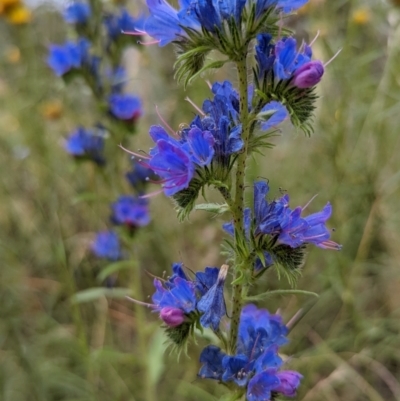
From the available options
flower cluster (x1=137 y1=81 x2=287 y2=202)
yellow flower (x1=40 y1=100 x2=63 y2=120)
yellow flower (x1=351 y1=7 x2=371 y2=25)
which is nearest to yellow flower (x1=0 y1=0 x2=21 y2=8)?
yellow flower (x1=40 y1=100 x2=63 y2=120)

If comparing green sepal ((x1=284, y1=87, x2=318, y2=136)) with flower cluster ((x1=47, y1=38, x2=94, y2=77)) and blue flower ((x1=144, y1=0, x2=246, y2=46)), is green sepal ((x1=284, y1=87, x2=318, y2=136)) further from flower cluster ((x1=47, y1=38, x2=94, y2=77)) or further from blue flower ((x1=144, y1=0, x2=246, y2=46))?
flower cluster ((x1=47, y1=38, x2=94, y2=77))

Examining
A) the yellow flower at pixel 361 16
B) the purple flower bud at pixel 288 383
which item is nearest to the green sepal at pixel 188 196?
the purple flower bud at pixel 288 383

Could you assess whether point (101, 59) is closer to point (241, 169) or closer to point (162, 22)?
point (162, 22)

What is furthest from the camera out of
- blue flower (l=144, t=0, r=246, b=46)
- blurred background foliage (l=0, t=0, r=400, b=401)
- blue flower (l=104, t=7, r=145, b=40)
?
blue flower (l=104, t=7, r=145, b=40)

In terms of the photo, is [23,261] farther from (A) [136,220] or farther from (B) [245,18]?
(B) [245,18]

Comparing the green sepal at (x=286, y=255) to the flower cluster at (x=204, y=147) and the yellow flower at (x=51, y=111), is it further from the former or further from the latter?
the yellow flower at (x=51, y=111)

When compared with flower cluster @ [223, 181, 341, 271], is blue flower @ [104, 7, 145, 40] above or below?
above

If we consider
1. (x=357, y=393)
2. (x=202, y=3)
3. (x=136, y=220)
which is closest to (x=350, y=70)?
(x=136, y=220)
